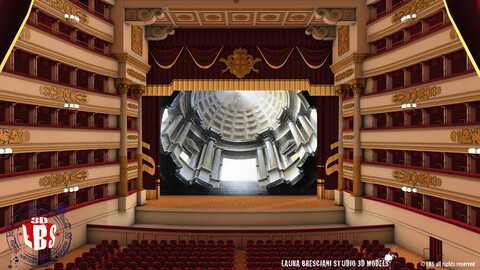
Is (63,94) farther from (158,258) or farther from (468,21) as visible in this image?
(468,21)

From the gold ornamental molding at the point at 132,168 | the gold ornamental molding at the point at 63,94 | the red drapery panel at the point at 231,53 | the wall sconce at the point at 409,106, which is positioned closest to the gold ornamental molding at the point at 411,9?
the wall sconce at the point at 409,106

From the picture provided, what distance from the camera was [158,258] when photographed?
10.9 m

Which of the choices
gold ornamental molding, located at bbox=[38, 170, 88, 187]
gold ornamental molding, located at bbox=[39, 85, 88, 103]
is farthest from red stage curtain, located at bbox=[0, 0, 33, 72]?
gold ornamental molding, located at bbox=[38, 170, 88, 187]

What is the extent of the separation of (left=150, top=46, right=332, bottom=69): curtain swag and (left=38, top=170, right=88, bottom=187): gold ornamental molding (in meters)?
8.06

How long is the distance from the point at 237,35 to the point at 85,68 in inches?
348

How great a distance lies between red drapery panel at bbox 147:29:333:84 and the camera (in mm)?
20000

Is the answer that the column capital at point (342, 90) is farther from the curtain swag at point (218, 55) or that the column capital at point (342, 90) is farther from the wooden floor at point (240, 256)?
the wooden floor at point (240, 256)

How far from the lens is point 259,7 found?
17016 millimetres

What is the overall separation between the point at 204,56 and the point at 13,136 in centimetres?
1128

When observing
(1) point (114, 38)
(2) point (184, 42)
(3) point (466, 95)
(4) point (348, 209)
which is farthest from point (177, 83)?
(3) point (466, 95)

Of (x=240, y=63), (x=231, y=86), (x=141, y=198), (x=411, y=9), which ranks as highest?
(x=411, y=9)

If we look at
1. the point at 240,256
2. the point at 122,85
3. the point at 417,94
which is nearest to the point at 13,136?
the point at 122,85

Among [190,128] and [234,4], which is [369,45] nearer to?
[234,4]

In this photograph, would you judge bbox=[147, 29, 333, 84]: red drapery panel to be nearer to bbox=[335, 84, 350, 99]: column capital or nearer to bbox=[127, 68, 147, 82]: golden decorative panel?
bbox=[127, 68, 147, 82]: golden decorative panel
